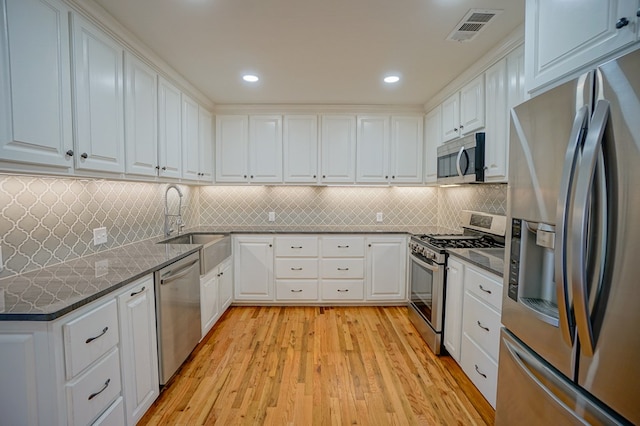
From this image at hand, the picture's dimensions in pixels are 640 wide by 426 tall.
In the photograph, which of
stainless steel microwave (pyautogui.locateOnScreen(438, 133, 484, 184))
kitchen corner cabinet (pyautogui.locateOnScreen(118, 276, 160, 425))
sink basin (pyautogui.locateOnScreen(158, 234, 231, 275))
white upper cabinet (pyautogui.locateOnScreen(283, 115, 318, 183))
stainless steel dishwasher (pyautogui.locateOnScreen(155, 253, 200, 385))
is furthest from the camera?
white upper cabinet (pyautogui.locateOnScreen(283, 115, 318, 183))

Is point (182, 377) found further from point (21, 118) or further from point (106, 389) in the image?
point (21, 118)

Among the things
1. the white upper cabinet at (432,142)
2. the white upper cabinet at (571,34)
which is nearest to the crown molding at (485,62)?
the white upper cabinet at (432,142)

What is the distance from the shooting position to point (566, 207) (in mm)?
963

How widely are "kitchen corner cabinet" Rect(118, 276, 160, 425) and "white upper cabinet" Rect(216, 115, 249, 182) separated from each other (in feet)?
7.00

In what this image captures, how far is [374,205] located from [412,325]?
1.62m

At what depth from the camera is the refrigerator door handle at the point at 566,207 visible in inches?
37.3

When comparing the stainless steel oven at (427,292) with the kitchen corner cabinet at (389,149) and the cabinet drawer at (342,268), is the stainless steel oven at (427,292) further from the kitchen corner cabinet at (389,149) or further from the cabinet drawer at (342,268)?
the kitchen corner cabinet at (389,149)

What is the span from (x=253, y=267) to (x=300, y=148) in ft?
5.21

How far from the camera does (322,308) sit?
→ 12.0 ft

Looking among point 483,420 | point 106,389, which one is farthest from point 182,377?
point 483,420

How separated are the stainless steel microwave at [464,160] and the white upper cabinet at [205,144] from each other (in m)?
2.69

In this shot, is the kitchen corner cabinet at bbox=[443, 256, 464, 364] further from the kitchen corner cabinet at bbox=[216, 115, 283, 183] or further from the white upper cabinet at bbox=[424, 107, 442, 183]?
the kitchen corner cabinet at bbox=[216, 115, 283, 183]

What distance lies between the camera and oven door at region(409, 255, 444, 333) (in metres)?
2.56

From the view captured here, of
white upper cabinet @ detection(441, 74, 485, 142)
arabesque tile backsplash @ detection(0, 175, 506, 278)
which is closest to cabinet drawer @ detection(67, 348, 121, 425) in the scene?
arabesque tile backsplash @ detection(0, 175, 506, 278)
